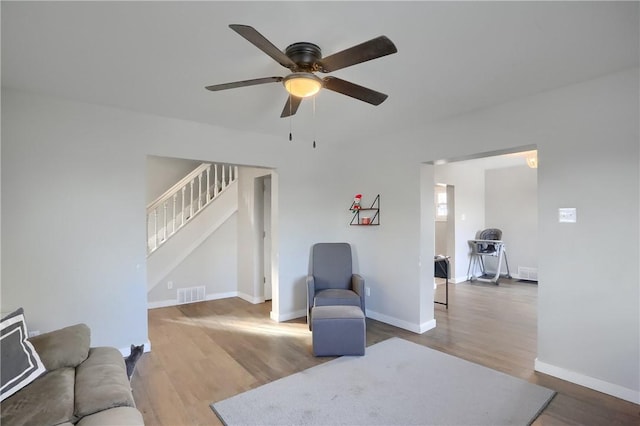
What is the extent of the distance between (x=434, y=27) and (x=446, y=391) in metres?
2.60

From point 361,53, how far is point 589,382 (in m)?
3.10

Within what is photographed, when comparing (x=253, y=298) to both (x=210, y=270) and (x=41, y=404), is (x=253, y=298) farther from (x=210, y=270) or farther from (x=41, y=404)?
(x=41, y=404)

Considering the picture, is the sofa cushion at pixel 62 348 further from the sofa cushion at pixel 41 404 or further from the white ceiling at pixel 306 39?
Result: the white ceiling at pixel 306 39

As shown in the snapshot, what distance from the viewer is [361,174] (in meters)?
4.60

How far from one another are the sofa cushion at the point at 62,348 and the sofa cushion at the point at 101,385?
0.22 feet

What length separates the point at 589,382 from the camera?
260cm

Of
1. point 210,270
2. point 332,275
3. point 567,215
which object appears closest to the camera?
point 567,215

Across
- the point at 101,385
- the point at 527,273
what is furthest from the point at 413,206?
the point at 527,273

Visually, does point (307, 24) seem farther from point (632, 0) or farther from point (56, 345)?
point (56, 345)

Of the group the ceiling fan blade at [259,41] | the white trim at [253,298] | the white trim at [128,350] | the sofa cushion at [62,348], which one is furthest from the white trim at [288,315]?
the ceiling fan blade at [259,41]

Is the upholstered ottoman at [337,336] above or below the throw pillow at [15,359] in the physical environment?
below

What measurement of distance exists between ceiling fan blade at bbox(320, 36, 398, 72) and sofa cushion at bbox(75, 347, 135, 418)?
85.2 inches

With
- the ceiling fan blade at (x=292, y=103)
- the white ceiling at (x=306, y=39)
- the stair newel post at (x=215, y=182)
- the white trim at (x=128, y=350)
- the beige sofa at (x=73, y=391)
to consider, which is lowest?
the white trim at (x=128, y=350)

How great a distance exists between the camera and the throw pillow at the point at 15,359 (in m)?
1.72
